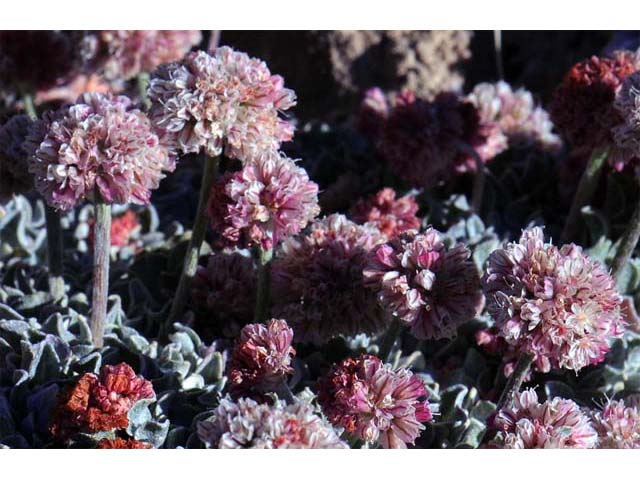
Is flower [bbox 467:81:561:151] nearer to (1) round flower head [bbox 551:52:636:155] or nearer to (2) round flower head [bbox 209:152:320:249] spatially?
(1) round flower head [bbox 551:52:636:155]

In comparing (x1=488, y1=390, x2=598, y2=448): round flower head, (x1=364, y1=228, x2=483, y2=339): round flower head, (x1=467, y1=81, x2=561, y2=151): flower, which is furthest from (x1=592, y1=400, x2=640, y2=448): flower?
(x1=467, y1=81, x2=561, y2=151): flower

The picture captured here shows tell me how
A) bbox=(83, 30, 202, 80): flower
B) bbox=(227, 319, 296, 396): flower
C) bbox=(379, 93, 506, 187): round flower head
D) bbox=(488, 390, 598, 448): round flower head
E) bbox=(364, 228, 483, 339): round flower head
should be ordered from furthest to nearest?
bbox=(83, 30, 202, 80): flower
bbox=(379, 93, 506, 187): round flower head
bbox=(364, 228, 483, 339): round flower head
bbox=(227, 319, 296, 396): flower
bbox=(488, 390, 598, 448): round flower head

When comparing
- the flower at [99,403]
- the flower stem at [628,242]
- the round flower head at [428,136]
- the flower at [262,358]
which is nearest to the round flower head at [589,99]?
the flower stem at [628,242]

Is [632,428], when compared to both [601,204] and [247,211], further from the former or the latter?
[601,204]

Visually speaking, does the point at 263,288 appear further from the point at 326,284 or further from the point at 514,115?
the point at 514,115

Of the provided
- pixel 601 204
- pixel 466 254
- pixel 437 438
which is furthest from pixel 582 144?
pixel 437 438

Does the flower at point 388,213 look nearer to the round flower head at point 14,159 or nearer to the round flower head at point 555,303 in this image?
the round flower head at point 555,303
